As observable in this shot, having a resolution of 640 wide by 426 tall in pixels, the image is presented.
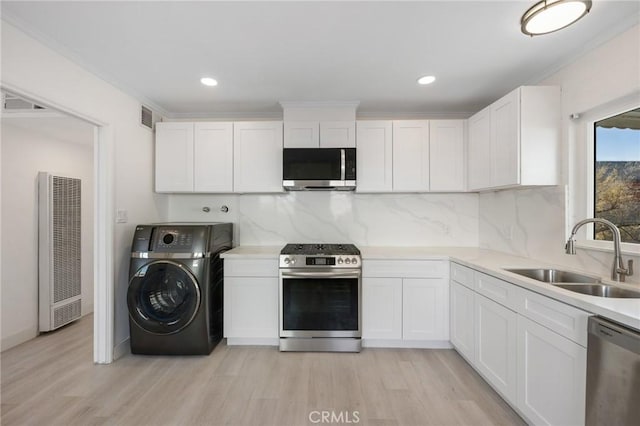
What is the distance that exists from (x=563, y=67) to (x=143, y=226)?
3.75m

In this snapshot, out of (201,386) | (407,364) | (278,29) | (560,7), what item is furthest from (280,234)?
(560,7)

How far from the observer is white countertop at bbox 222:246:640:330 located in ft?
3.82

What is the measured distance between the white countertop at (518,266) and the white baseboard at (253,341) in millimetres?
803

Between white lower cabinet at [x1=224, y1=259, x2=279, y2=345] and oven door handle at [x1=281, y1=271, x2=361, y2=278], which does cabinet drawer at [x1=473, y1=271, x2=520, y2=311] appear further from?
white lower cabinet at [x1=224, y1=259, x2=279, y2=345]

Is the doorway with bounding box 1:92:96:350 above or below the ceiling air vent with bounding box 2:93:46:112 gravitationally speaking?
below

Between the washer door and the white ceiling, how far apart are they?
5.52 feet

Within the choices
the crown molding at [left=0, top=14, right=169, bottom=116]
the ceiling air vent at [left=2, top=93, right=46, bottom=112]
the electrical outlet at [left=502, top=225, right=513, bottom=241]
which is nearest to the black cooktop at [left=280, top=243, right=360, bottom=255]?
the electrical outlet at [left=502, top=225, right=513, bottom=241]

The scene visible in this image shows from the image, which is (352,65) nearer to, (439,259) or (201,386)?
(439,259)

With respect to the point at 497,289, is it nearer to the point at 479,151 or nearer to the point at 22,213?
the point at 479,151

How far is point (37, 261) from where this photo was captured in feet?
9.78

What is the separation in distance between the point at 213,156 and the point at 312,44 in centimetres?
164

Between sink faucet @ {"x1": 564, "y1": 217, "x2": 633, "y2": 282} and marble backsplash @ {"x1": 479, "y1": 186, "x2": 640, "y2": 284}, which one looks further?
marble backsplash @ {"x1": 479, "y1": 186, "x2": 640, "y2": 284}

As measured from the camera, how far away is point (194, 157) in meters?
2.97

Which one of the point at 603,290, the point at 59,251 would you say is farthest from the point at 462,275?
the point at 59,251
